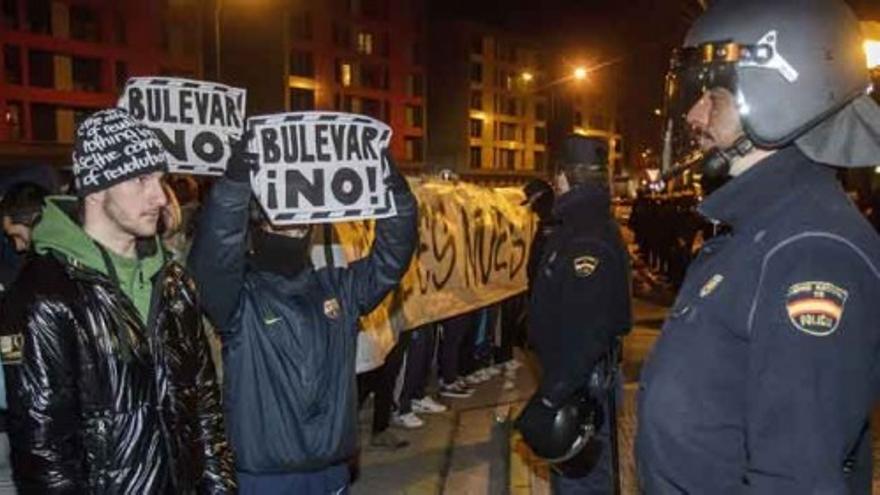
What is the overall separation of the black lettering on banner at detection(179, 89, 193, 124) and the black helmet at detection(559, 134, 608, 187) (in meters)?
2.06

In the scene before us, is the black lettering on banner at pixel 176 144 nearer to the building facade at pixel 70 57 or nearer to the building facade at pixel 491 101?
the building facade at pixel 70 57

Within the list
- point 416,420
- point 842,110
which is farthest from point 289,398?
point 416,420

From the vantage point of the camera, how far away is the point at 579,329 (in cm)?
423

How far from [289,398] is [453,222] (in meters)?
6.08

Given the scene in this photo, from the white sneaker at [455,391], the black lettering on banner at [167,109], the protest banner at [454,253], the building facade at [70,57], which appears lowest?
the white sneaker at [455,391]

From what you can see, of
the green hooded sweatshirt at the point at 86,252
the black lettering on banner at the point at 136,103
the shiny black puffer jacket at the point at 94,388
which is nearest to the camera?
the shiny black puffer jacket at the point at 94,388

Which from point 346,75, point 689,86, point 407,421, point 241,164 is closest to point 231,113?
point 241,164

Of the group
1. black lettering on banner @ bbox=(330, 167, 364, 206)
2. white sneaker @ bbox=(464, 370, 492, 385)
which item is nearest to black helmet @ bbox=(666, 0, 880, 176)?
black lettering on banner @ bbox=(330, 167, 364, 206)

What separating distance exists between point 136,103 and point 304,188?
1277 mm

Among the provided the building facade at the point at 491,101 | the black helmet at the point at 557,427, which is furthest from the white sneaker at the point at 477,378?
the building facade at the point at 491,101

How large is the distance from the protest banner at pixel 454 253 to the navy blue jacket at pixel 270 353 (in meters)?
3.09

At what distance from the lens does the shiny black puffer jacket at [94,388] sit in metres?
2.51

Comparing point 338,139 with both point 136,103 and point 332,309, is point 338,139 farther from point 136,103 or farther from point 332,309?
point 136,103

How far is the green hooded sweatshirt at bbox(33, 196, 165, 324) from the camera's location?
2648mm
